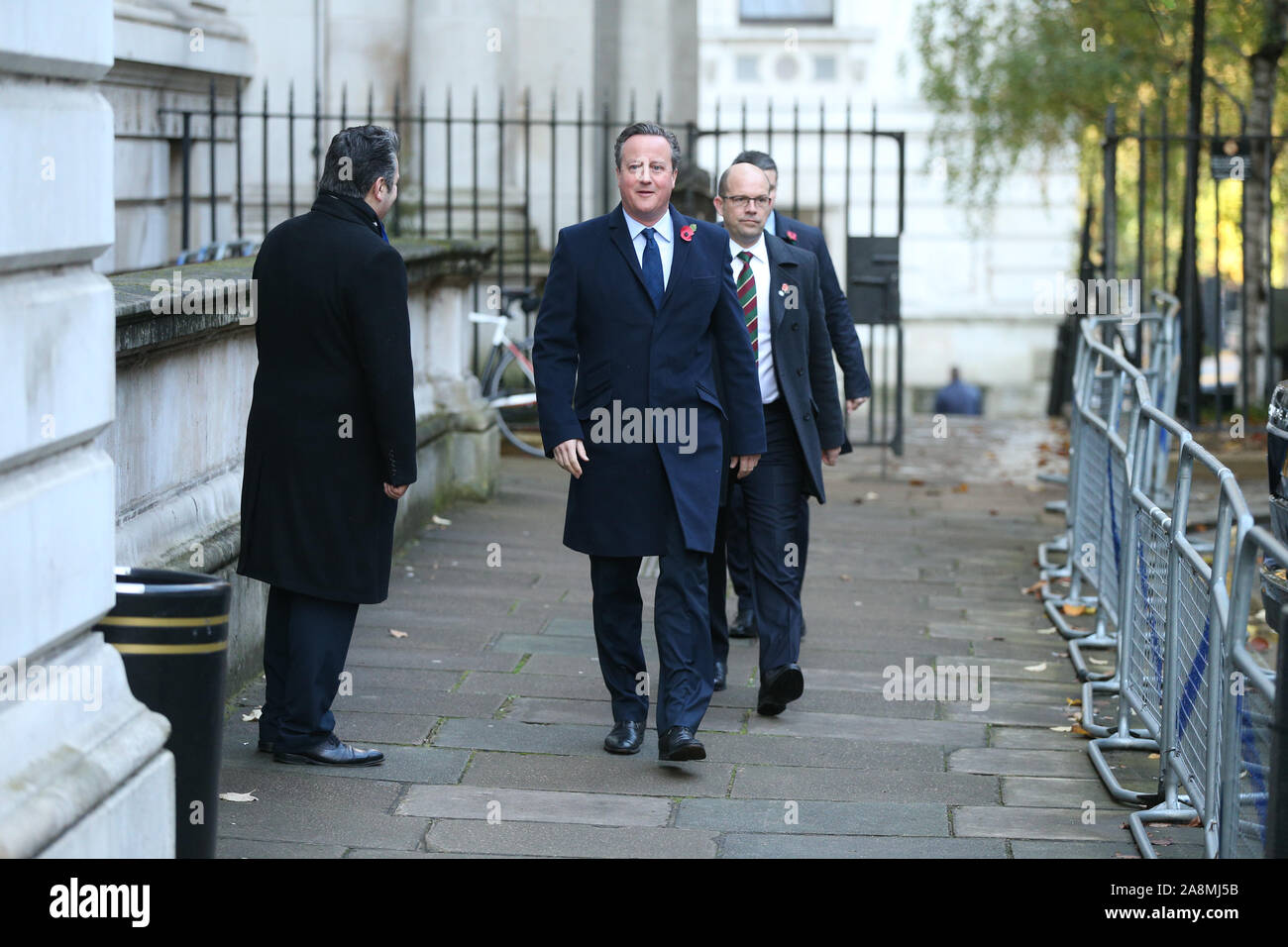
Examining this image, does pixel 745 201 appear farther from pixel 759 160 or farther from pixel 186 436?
pixel 186 436

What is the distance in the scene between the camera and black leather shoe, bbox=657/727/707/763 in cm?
544

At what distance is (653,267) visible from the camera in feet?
18.2

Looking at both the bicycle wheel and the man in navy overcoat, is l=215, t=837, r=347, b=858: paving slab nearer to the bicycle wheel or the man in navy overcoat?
the man in navy overcoat

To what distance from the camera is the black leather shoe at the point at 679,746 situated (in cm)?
544

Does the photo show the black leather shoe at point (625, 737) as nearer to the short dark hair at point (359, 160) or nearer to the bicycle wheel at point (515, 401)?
the short dark hair at point (359, 160)

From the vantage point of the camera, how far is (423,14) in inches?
553

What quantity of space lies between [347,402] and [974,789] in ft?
7.14

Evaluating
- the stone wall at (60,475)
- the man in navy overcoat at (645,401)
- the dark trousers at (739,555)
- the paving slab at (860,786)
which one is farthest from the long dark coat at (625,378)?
the stone wall at (60,475)

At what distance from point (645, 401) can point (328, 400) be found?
0.94 meters

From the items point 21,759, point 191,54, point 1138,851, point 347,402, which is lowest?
point 1138,851

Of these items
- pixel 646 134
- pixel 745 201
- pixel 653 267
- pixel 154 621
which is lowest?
pixel 154 621

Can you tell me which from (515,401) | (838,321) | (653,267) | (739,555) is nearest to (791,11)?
(515,401)
